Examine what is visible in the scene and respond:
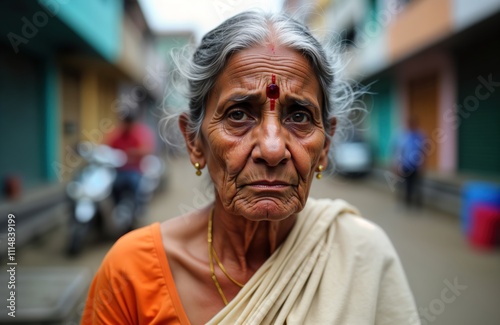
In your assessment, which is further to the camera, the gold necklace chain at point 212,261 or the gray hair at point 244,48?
the gold necklace chain at point 212,261

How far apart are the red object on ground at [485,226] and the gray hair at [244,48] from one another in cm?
489

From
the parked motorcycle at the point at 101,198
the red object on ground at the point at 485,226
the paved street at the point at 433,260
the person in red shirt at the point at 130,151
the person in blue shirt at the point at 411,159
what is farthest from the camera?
the person in blue shirt at the point at 411,159

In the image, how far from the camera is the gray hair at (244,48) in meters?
1.37

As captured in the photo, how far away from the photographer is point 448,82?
11.0 metres

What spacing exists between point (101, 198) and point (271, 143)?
499 cm

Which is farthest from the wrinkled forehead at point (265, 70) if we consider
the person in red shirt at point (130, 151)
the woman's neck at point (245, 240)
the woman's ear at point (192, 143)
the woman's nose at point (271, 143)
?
the person in red shirt at point (130, 151)

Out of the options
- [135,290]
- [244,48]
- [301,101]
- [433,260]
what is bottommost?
[433,260]

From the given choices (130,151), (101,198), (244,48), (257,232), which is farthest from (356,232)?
(130,151)

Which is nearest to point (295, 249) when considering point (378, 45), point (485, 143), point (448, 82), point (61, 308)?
point (61, 308)

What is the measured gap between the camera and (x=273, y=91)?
4.39 feet

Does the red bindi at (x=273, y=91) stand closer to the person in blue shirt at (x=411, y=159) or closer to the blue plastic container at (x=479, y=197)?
the blue plastic container at (x=479, y=197)

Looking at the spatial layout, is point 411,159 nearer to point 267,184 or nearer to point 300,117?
point 300,117

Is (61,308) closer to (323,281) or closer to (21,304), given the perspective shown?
(21,304)

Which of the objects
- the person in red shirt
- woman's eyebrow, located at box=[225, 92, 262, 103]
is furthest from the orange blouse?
the person in red shirt
